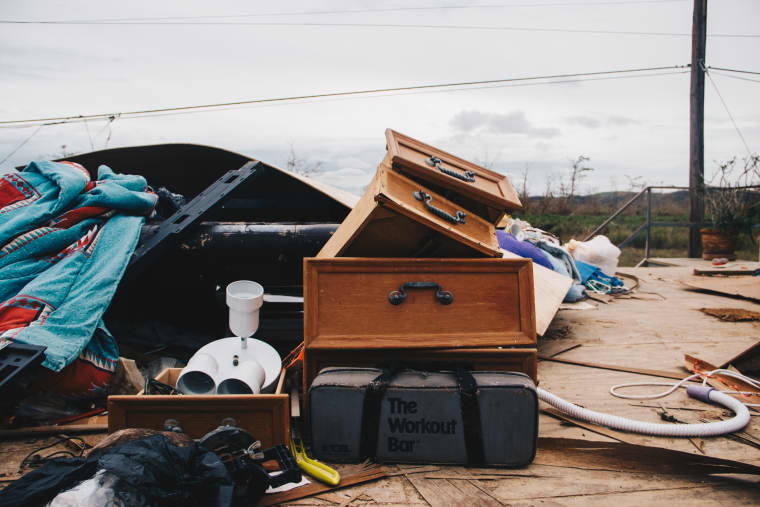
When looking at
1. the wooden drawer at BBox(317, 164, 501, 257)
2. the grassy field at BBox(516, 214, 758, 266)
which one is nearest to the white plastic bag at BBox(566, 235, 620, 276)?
the wooden drawer at BBox(317, 164, 501, 257)

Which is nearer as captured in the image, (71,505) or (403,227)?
(71,505)

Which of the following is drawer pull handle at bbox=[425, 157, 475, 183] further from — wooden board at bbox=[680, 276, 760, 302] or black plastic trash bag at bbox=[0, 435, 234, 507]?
wooden board at bbox=[680, 276, 760, 302]

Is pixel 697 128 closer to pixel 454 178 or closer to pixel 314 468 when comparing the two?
pixel 454 178

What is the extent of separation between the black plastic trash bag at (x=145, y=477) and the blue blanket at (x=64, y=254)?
990 millimetres

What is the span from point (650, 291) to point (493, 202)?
4.43 metres

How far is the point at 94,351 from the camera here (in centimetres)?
248

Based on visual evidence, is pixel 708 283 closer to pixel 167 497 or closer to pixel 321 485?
pixel 321 485

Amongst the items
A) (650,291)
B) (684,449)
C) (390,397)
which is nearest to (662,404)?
(684,449)

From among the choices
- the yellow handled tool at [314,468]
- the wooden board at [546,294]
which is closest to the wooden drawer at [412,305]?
the yellow handled tool at [314,468]

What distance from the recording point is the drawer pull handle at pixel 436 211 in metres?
2.25

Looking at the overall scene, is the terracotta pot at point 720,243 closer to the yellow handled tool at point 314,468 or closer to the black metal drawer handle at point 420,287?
the black metal drawer handle at point 420,287

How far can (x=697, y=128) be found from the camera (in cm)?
991

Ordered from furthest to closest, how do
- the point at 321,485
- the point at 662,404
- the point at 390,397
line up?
the point at 662,404, the point at 390,397, the point at 321,485

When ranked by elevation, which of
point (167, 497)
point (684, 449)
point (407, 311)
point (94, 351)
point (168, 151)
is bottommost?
point (684, 449)
